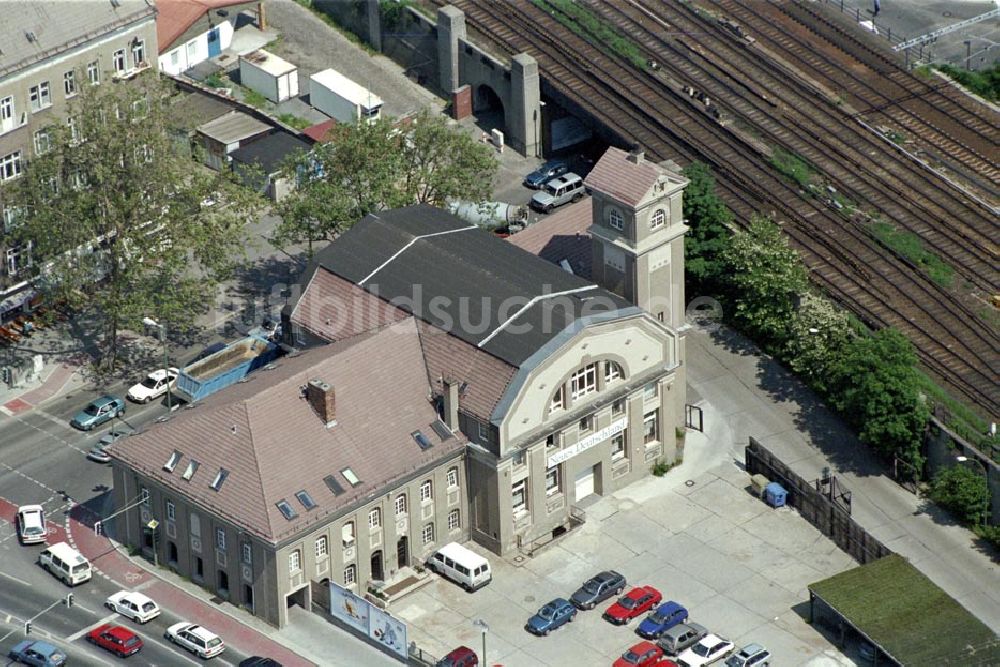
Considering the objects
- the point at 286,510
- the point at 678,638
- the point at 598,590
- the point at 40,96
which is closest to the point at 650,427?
the point at 598,590

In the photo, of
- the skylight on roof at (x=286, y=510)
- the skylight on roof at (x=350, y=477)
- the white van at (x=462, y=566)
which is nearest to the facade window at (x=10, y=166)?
the skylight on roof at (x=350, y=477)

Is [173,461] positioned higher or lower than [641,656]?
higher

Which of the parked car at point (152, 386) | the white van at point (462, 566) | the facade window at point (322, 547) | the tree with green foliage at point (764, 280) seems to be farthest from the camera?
the tree with green foliage at point (764, 280)

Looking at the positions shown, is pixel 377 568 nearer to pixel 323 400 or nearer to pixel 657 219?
pixel 323 400

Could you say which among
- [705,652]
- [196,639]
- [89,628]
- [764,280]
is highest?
[764,280]

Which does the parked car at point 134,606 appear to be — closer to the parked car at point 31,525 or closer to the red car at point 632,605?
the parked car at point 31,525

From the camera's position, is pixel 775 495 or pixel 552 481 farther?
pixel 775 495

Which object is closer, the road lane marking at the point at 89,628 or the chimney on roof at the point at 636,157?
the road lane marking at the point at 89,628

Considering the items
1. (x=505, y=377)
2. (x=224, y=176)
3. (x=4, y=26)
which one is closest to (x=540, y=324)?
(x=505, y=377)
